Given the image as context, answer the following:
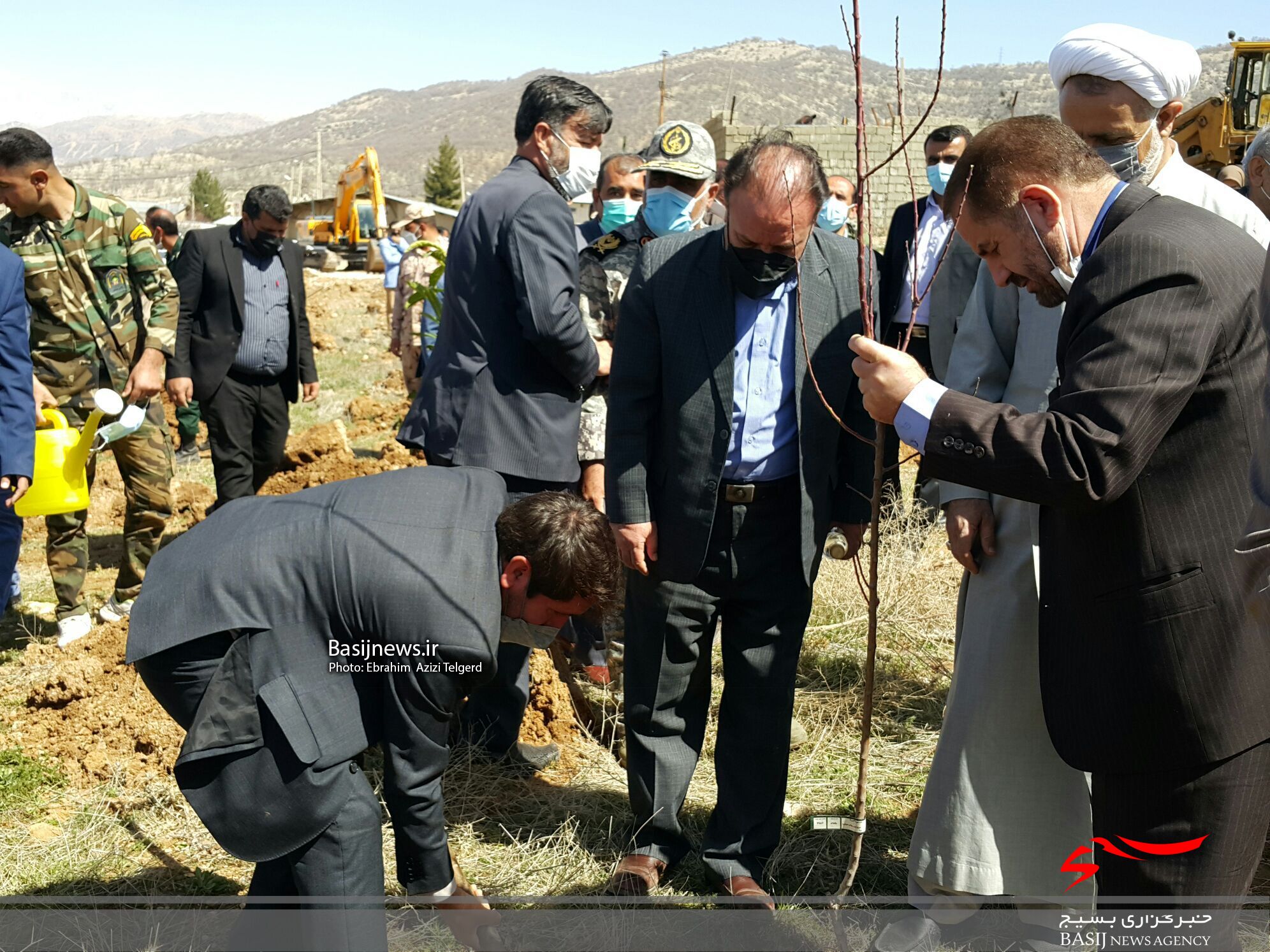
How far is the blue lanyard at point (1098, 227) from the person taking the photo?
1.95m

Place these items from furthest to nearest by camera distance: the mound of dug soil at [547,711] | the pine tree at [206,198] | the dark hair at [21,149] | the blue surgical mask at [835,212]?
1. the pine tree at [206,198]
2. the blue surgical mask at [835,212]
3. the dark hair at [21,149]
4. the mound of dug soil at [547,711]

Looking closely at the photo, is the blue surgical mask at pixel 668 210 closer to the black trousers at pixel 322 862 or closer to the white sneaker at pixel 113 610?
the black trousers at pixel 322 862

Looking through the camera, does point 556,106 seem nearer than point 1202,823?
No

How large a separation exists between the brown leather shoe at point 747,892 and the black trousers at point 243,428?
149 inches

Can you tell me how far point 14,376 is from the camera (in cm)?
364

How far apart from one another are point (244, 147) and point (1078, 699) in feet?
491

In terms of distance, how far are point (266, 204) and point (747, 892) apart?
454 cm

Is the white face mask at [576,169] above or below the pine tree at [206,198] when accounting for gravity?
above

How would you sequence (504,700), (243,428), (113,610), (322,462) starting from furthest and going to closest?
(322,462), (243,428), (113,610), (504,700)

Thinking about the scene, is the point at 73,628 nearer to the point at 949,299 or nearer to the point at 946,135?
the point at 949,299

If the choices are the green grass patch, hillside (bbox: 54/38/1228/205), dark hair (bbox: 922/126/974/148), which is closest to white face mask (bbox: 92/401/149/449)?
the green grass patch

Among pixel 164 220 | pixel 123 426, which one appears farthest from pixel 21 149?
pixel 164 220

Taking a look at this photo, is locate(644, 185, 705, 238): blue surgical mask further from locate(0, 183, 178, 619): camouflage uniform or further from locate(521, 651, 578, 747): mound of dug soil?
locate(0, 183, 178, 619): camouflage uniform

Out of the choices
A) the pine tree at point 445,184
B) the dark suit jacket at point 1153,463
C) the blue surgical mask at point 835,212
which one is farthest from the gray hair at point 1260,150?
the pine tree at point 445,184
